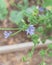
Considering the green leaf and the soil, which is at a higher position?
the green leaf

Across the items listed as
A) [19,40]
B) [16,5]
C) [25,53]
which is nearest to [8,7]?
[16,5]

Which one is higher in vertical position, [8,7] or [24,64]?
[8,7]

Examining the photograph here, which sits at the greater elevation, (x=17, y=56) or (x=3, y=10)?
(x=3, y=10)

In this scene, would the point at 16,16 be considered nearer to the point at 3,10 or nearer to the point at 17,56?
→ the point at 3,10

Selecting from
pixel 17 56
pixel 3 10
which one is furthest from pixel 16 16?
pixel 17 56

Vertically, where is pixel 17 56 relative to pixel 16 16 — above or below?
below

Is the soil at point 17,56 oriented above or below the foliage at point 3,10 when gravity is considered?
below

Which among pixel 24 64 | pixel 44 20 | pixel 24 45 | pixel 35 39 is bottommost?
pixel 24 64

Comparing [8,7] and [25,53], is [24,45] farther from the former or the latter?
[8,7]

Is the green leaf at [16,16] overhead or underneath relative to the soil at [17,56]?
overhead

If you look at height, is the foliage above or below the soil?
above

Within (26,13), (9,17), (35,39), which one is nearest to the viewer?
(35,39)
